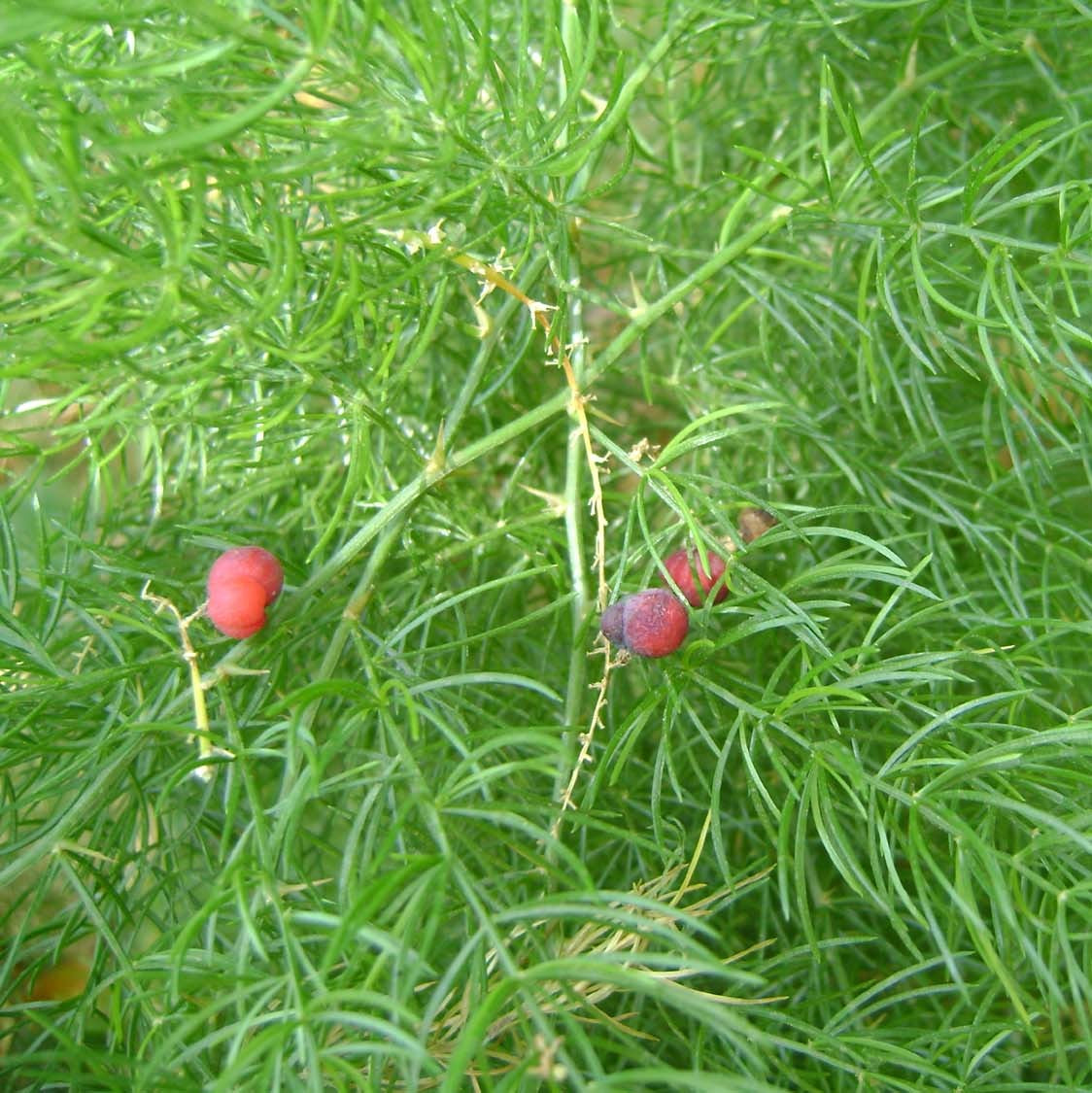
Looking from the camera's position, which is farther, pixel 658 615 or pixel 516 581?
pixel 516 581

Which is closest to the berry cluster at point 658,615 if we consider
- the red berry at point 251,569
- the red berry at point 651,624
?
the red berry at point 651,624

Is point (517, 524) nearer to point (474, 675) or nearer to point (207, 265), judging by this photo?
point (474, 675)

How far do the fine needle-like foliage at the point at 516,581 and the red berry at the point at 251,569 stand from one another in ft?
0.09

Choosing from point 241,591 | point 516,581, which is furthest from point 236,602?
point 516,581

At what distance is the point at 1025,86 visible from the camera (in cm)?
96

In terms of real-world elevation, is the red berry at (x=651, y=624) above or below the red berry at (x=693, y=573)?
above

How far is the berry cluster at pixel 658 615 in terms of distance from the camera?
0.62 m

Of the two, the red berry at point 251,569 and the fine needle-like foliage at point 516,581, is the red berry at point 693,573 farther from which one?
the red berry at point 251,569

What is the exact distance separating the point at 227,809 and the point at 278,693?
14 centimetres

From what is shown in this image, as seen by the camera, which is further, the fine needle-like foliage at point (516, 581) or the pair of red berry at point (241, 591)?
the pair of red berry at point (241, 591)

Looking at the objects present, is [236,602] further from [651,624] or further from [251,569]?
[651,624]

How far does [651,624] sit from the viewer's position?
62cm

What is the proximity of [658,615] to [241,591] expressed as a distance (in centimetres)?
24

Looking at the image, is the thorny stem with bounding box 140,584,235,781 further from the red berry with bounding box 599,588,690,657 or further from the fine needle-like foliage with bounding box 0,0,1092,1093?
the red berry with bounding box 599,588,690,657
